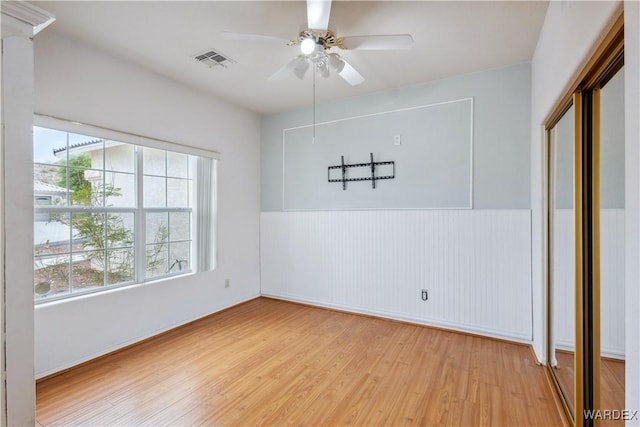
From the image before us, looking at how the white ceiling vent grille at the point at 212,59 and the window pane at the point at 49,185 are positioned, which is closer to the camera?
the window pane at the point at 49,185

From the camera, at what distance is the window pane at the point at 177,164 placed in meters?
3.30

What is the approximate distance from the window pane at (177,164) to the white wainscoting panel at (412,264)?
53.6 inches

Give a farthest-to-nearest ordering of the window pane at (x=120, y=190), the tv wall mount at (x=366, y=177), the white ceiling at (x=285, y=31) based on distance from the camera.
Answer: the tv wall mount at (x=366, y=177) < the window pane at (x=120, y=190) < the white ceiling at (x=285, y=31)

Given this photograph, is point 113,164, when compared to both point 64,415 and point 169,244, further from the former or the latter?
point 64,415

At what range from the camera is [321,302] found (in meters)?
3.97

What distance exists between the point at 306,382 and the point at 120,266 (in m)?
2.04

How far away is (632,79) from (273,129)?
155 inches

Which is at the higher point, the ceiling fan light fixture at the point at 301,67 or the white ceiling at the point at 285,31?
the white ceiling at the point at 285,31

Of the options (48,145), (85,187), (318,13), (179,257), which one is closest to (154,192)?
(85,187)

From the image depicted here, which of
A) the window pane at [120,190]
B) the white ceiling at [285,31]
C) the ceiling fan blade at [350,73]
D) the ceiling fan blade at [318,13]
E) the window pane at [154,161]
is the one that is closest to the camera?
the ceiling fan blade at [318,13]

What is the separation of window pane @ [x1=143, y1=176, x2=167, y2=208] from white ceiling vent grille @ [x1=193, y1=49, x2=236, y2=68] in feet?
4.20

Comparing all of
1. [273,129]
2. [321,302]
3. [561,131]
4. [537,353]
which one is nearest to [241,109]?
[273,129]

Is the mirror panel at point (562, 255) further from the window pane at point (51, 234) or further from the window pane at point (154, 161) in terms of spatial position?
the window pane at point (51, 234)

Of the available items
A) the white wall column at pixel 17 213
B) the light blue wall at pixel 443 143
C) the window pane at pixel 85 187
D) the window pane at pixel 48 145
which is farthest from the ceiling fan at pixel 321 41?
the window pane at pixel 85 187
